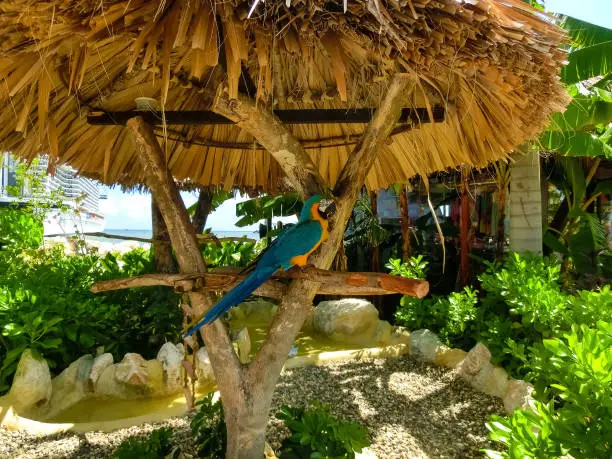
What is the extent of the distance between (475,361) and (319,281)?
248 cm

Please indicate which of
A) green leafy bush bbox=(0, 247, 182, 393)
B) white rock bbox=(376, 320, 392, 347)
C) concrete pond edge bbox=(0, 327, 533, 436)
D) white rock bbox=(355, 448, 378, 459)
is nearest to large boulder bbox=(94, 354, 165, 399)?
green leafy bush bbox=(0, 247, 182, 393)

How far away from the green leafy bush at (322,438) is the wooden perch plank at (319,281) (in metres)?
0.56

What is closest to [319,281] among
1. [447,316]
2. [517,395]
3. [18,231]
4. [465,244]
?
[517,395]

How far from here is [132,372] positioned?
3.39m

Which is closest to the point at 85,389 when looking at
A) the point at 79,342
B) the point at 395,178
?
the point at 79,342

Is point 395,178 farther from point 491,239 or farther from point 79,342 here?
point 491,239

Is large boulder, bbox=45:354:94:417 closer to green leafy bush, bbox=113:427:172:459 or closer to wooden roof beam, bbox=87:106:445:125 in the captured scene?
green leafy bush, bbox=113:427:172:459

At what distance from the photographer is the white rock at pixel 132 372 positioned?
3.38 meters

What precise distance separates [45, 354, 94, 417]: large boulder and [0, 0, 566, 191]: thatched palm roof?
1820mm

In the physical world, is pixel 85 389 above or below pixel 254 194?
below

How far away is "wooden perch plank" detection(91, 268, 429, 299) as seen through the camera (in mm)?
1303

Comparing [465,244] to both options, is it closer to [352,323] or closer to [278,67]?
[352,323]

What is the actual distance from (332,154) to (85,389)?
2769 mm

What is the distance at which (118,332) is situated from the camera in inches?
156
